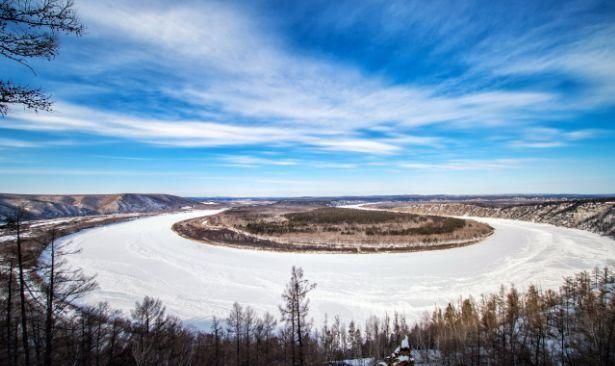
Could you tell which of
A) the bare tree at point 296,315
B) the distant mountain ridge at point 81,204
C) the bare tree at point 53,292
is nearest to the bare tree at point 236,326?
the bare tree at point 296,315

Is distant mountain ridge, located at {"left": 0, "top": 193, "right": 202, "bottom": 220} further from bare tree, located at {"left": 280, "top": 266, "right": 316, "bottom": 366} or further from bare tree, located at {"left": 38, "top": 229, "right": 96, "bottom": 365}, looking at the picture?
bare tree, located at {"left": 280, "top": 266, "right": 316, "bottom": 366}

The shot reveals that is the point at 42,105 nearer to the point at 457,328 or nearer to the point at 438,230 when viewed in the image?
the point at 457,328

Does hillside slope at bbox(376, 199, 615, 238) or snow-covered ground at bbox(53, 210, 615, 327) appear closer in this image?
snow-covered ground at bbox(53, 210, 615, 327)

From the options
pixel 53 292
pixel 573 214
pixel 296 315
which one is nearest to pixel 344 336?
pixel 296 315

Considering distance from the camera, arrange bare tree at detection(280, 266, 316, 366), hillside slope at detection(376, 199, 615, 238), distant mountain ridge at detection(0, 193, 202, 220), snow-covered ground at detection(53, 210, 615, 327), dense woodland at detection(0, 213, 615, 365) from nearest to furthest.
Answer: dense woodland at detection(0, 213, 615, 365) < bare tree at detection(280, 266, 316, 366) < snow-covered ground at detection(53, 210, 615, 327) < hillside slope at detection(376, 199, 615, 238) < distant mountain ridge at detection(0, 193, 202, 220)

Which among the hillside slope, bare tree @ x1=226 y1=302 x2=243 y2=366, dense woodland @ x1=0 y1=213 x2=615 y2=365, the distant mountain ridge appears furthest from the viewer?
the distant mountain ridge

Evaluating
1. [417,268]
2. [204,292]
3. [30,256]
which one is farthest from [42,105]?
[417,268]

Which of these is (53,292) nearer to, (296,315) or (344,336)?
(296,315)

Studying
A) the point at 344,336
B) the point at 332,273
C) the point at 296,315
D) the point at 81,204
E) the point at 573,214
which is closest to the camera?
the point at 296,315

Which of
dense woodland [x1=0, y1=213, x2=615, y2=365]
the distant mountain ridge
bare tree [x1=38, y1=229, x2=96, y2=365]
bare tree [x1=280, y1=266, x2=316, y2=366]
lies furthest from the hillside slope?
the distant mountain ridge
